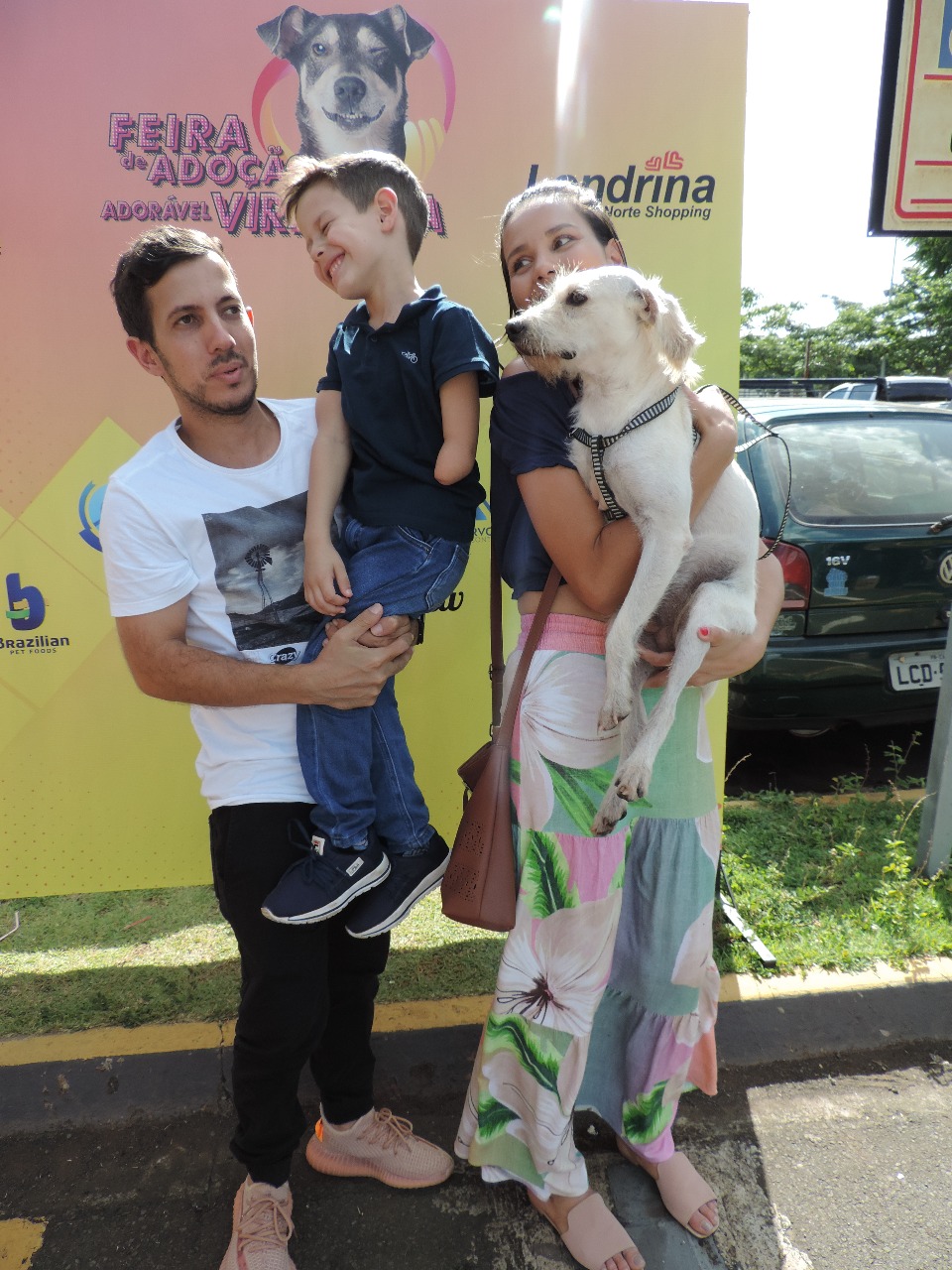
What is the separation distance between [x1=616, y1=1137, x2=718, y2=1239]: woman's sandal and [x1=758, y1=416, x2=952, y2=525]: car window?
3.22 m

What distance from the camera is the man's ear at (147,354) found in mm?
1894

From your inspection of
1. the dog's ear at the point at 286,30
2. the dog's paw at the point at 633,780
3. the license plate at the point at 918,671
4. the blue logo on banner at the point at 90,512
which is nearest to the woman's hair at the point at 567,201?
the dog's paw at the point at 633,780

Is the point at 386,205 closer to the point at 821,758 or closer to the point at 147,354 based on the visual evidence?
the point at 147,354

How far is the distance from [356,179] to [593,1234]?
8.16ft

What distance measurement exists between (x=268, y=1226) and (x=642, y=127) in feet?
11.0

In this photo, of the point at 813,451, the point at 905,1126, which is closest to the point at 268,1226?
the point at 905,1126

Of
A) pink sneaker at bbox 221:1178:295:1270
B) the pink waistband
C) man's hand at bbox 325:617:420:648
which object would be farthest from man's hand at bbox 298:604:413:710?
pink sneaker at bbox 221:1178:295:1270

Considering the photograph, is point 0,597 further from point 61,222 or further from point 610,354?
point 610,354

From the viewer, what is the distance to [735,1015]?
277cm

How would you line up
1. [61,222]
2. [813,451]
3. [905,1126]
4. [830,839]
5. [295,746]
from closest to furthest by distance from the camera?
1. [295,746]
2. [905,1126]
3. [61,222]
4. [830,839]
5. [813,451]

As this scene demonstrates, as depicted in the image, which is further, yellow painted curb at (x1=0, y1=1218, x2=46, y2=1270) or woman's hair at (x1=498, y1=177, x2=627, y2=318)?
yellow painted curb at (x1=0, y1=1218, x2=46, y2=1270)

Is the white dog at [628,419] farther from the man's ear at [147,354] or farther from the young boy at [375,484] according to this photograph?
the man's ear at [147,354]

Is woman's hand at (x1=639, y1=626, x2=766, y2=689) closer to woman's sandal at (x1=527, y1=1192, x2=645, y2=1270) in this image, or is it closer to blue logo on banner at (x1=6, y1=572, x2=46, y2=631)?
woman's sandal at (x1=527, y1=1192, x2=645, y2=1270)

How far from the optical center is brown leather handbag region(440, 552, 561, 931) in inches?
73.3
